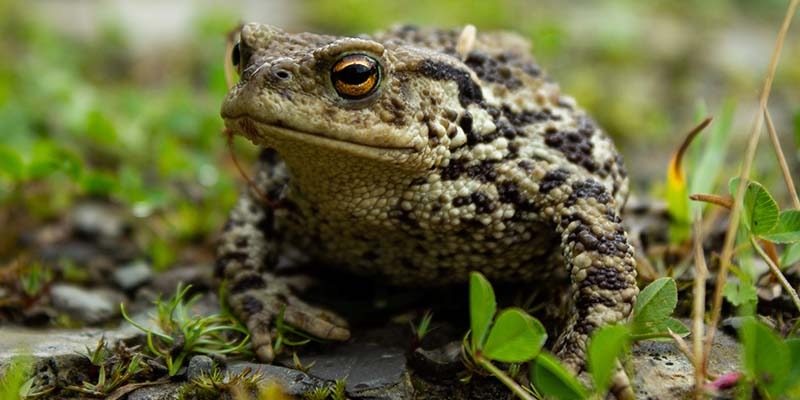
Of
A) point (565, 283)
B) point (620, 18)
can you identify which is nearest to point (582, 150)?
point (565, 283)

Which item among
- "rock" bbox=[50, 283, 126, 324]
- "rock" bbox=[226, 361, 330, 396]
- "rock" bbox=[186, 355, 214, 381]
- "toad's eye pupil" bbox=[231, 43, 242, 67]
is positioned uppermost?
"toad's eye pupil" bbox=[231, 43, 242, 67]

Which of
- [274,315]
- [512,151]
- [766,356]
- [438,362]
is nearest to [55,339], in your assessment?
[274,315]

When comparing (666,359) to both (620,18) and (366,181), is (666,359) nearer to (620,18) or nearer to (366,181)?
(366,181)

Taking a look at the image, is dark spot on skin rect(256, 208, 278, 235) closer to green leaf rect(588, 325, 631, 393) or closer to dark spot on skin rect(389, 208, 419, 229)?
dark spot on skin rect(389, 208, 419, 229)

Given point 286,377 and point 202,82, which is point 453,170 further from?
point 202,82

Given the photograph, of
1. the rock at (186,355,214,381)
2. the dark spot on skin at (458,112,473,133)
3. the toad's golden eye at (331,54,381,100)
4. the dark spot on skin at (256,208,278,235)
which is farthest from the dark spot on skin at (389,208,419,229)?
the rock at (186,355,214,381)
